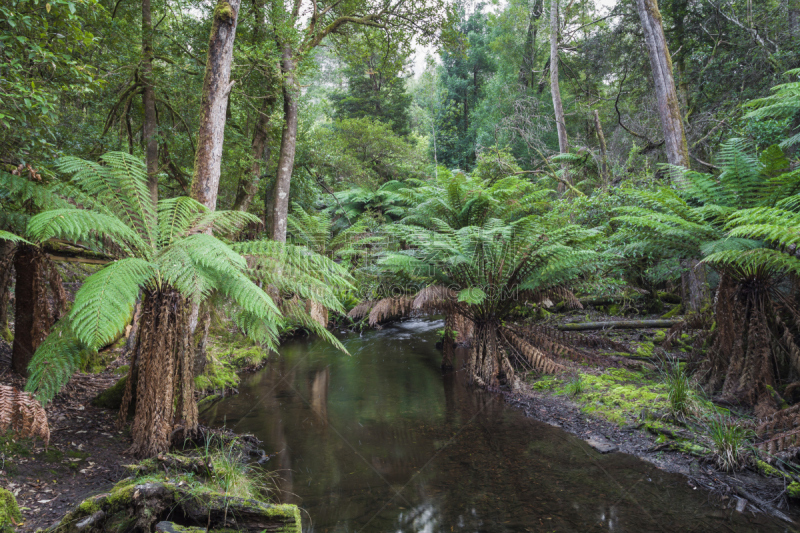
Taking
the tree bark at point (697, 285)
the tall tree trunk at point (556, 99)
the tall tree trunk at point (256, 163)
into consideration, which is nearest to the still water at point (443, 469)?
the tree bark at point (697, 285)

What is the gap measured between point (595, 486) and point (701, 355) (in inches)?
89.4

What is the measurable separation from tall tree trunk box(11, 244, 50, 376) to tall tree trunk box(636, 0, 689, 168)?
22.7ft

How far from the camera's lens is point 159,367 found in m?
2.46

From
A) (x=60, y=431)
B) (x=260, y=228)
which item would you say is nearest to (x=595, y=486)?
(x=60, y=431)

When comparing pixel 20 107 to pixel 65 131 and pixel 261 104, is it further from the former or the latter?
pixel 261 104

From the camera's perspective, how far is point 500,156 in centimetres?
1119

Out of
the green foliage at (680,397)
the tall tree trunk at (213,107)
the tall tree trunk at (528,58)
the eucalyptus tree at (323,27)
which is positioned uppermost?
the tall tree trunk at (528,58)

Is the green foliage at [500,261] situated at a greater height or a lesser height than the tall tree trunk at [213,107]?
lesser

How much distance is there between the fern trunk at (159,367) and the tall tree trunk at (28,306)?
1.02 meters

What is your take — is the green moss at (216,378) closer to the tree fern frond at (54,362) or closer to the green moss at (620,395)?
the tree fern frond at (54,362)

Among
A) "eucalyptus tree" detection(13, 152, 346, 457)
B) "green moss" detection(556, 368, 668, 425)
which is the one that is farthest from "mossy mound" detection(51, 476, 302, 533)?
"green moss" detection(556, 368, 668, 425)

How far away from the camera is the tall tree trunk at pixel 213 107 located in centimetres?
355

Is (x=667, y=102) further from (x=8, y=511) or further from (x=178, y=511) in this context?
(x=8, y=511)

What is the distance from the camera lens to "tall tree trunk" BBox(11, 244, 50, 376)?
290 centimetres
